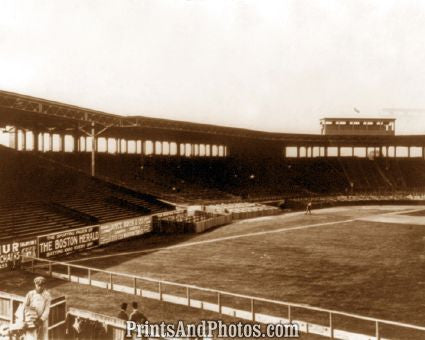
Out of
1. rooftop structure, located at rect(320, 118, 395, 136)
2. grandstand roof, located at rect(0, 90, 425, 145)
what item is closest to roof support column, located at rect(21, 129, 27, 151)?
grandstand roof, located at rect(0, 90, 425, 145)

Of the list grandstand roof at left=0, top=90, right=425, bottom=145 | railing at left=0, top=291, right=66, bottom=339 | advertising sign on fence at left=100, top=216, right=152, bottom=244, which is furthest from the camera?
grandstand roof at left=0, top=90, right=425, bottom=145

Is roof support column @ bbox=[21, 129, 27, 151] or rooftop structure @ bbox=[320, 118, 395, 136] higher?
rooftop structure @ bbox=[320, 118, 395, 136]

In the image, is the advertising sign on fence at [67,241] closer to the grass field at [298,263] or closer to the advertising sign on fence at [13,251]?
the advertising sign on fence at [13,251]

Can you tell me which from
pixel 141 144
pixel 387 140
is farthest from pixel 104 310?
pixel 387 140

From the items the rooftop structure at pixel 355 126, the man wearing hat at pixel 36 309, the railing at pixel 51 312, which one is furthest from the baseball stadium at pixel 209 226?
the rooftop structure at pixel 355 126

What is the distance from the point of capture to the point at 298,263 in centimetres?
2286

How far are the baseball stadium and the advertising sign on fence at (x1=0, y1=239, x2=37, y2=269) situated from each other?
5cm

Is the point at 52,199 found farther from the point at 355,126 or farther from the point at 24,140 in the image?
the point at 355,126

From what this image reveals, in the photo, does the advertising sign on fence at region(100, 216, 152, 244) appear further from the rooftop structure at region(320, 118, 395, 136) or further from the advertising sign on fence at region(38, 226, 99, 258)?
the rooftop structure at region(320, 118, 395, 136)

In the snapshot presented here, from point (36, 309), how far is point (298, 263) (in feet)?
52.5

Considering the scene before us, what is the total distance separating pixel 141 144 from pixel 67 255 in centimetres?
3023

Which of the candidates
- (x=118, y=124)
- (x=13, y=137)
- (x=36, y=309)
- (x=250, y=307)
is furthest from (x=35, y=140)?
(x=36, y=309)

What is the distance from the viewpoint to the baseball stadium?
49.9 ft

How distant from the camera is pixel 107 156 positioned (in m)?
49.4
